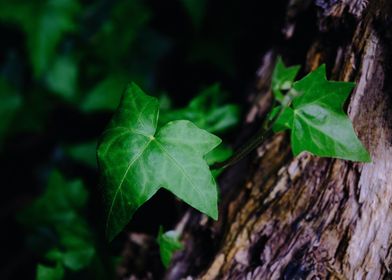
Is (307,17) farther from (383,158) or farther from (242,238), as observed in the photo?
(242,238)

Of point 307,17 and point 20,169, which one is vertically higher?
point 307,17

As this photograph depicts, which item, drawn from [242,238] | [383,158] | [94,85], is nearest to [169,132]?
[242,238]

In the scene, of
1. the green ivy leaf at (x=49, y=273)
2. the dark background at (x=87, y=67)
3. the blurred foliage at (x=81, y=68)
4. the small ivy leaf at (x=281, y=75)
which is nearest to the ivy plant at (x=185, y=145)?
the small ivy leaf at (x=281, y=75)

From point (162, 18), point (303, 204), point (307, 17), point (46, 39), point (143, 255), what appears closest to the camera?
point (303, 204)

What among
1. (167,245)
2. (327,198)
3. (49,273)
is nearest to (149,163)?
(167,245)

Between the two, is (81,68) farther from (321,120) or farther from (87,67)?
(321,120)
